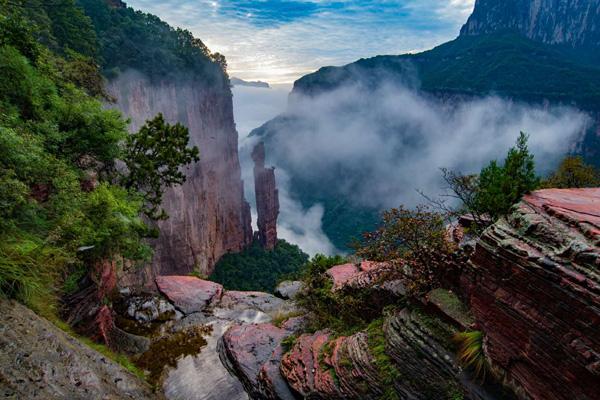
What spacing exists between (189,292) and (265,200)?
67.1 meters

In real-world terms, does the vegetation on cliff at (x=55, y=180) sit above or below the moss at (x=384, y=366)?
above

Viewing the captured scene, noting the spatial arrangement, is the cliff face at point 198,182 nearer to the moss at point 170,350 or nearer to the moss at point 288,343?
the moss at point 170,350

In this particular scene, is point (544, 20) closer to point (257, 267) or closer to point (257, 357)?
point (257, 267)

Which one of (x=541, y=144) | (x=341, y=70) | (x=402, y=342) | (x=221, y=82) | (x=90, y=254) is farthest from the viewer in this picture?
(x=341, y=70)

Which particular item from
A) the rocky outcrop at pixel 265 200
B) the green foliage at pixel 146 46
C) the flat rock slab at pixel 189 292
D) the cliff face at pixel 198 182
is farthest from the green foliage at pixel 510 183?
the rocky outcrop at pixel 265 200

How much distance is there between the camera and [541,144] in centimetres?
11012

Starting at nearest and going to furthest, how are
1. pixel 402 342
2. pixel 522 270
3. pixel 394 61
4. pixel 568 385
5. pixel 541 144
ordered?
pixel 568 385 < pixel 522 270 < pixel 402 342 < pixel 541 144 < pixel 394 61

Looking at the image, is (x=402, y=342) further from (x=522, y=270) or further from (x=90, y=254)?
(x=90, y=254)

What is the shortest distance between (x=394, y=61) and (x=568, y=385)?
657 feet

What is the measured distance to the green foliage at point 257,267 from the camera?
58.2 m

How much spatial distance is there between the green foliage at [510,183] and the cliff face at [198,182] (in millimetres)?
41490

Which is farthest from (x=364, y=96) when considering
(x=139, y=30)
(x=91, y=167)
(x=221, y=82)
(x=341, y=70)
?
(x=91, y=167)

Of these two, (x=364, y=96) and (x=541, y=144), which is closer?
(x=541, y=144)

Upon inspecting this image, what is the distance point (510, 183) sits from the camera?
848 cm
